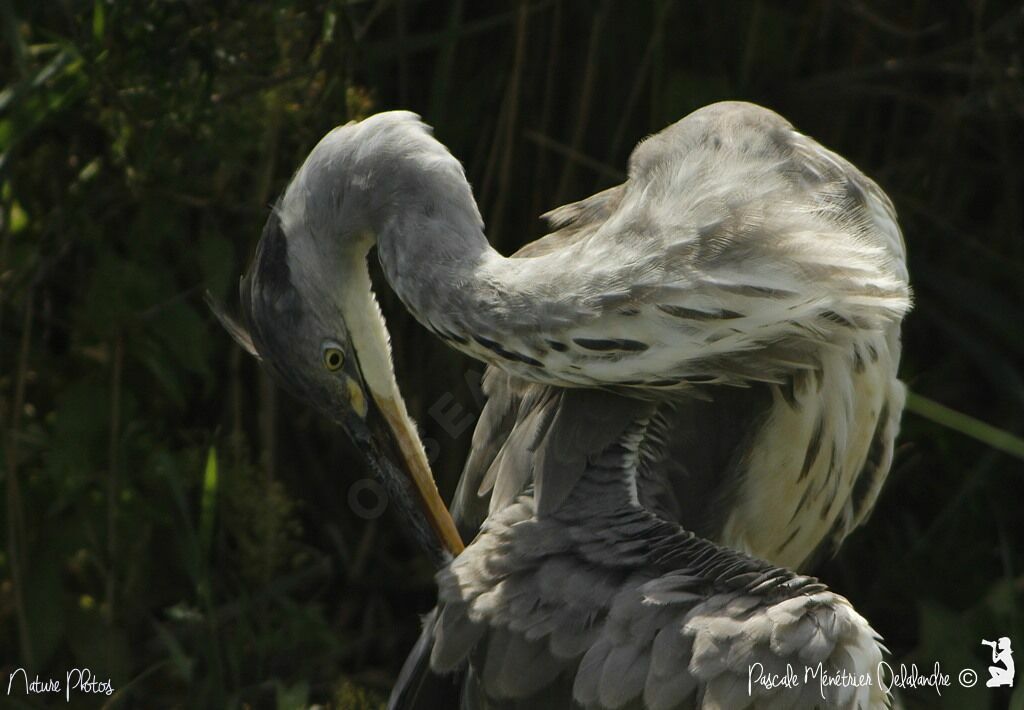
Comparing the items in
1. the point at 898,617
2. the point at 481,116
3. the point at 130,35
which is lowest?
the point at 898,617

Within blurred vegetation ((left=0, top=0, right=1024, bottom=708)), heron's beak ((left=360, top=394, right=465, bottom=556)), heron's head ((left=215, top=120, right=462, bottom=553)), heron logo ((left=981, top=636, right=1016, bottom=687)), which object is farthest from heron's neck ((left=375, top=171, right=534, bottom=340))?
heron logo ((left=981, top=636, right=1016, bottom=687))

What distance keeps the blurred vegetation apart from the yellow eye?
73 cm

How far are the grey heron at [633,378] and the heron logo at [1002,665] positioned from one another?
730 millimetres

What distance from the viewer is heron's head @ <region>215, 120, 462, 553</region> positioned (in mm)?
2357

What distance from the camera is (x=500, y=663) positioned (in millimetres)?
2078

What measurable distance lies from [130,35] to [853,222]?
1.58 metres

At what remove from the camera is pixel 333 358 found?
7.88ft

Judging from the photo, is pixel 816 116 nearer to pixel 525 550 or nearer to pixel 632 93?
pixel 632 93

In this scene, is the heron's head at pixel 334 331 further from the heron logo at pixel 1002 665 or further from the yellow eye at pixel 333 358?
the heron logo at pixel 1002 665

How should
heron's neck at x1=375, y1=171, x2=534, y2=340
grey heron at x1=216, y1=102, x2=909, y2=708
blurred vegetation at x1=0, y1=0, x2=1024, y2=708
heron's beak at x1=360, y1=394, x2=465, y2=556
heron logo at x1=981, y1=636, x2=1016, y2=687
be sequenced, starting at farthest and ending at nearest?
blurred vegetation at x1=0, y1=0, x2=1024, y2=708 < heron logo at x1=981, y1=636, x2=1016, y2=687 < heron's beak at x1=360, y1=394, x2=465, y2=556 < heron's neck at x1=375, y1=171, x2=534, y2=340 < grey heron at x1=216, y1=102, x2=909, y2=708

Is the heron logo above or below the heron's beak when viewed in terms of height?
below

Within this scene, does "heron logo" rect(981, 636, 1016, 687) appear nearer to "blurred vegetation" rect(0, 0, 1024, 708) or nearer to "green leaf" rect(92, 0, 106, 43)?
"blurred vegetation" rect(0, 0, 1024, 708)

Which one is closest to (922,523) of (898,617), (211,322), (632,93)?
(898,617)

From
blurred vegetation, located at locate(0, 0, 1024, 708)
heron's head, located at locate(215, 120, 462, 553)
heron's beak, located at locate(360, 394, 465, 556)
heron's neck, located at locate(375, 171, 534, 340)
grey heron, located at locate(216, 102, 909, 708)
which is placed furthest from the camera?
blurred vegetation, located at locate(0, 0, 1024, 708)
